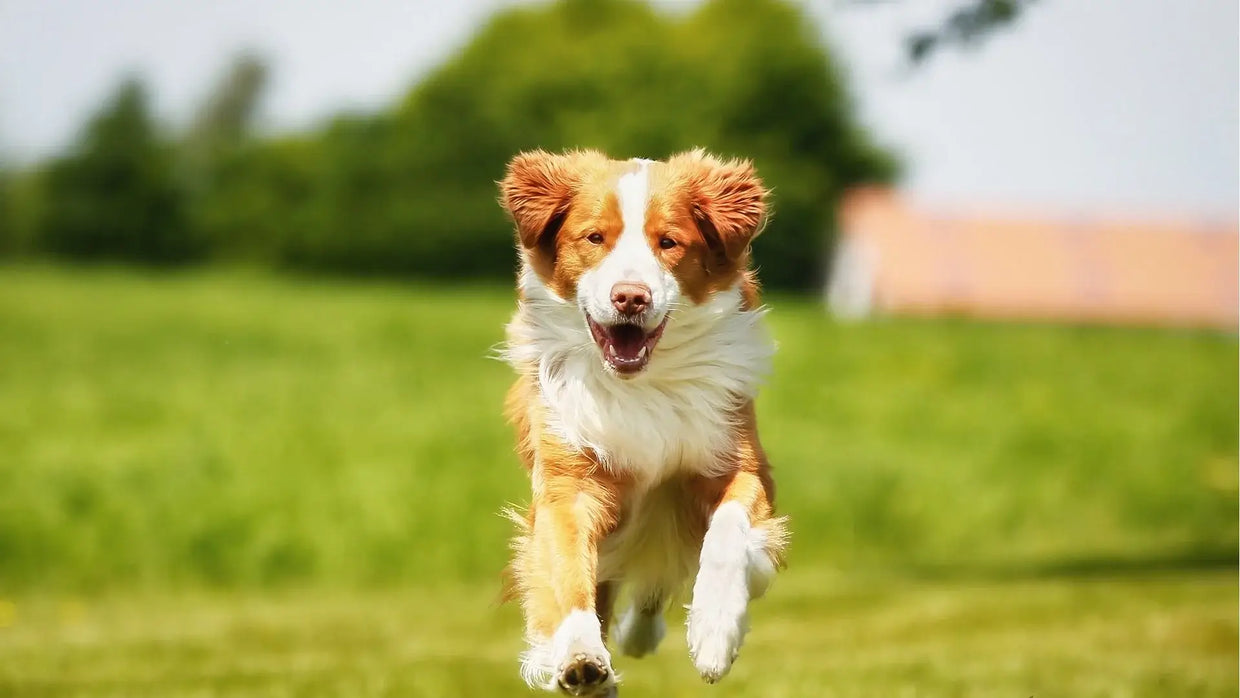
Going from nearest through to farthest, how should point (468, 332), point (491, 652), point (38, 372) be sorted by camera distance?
point (491, 652), point (38, 372), point (468, 332)

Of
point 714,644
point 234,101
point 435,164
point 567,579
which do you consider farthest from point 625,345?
point 234,101

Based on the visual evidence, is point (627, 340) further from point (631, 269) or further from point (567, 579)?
point (567, 579)

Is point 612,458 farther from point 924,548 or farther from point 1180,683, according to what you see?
point 924,548

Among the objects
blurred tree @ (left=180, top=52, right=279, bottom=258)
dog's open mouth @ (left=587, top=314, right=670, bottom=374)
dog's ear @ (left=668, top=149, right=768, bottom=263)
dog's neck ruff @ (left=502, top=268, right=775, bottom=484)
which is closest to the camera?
dog's open mouth @ (left=587, top=314, right=670, bottom=374)

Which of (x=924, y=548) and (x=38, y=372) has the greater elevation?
(x=38, y=372)

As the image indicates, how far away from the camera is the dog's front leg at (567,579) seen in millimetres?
5641

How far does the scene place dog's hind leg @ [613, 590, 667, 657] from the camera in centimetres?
738

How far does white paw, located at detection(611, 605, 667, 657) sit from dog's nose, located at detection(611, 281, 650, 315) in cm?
200

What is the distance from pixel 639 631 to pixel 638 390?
161cm

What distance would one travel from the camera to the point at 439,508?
738 inches

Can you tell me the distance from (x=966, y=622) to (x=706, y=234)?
847 cm

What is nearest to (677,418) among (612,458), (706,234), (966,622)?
(612,458)

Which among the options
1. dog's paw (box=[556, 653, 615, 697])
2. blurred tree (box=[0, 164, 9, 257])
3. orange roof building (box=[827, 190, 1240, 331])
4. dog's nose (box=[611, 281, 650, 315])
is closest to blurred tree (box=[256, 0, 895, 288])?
orange roof building (box=[827, 190, 1240, 331])

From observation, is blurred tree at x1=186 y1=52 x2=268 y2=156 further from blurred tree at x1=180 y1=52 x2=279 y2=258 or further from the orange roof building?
the orange roof building
